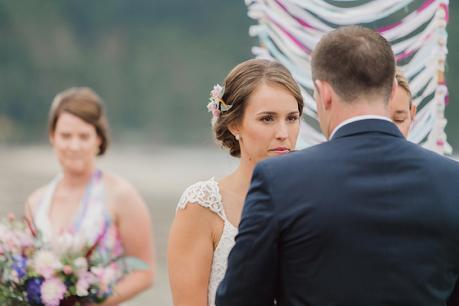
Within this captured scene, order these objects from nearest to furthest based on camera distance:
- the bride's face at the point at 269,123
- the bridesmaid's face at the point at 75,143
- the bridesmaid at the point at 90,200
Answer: the bride's face at the point at 269,123 < the bridesmaid at the point at 90,200 < the bridesmaid's face at the point at 75,143

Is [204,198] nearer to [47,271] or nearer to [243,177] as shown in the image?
[243,177]

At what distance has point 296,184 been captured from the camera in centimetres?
248

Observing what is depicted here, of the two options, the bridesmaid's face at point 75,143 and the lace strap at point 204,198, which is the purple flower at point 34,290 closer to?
the lace strap at point 204,198

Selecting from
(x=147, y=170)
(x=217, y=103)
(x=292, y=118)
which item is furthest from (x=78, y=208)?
(x=147, y=170)

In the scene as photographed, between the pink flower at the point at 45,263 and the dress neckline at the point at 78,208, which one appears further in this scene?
the dress neckline at the point at 78,208

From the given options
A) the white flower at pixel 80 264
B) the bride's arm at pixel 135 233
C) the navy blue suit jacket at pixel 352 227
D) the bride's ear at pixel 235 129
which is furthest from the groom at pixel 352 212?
the bride's arm at pixel 135 233

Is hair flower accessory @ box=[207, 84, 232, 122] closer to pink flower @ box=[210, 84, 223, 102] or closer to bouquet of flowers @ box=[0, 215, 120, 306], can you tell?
pink flower @ box=[210, 84, 223, 102]

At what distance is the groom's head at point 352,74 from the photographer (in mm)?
2477

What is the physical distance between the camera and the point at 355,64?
2473mm

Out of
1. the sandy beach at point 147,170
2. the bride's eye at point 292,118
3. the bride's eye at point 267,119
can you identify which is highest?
the bride's eye at point 267,119

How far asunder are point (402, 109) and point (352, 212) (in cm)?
135

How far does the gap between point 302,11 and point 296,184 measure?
1.59 meters

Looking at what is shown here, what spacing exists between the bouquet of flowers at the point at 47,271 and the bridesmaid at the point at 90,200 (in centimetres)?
58

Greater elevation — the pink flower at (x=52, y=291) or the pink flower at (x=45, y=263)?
the pink flower at (x=45, y=263)
